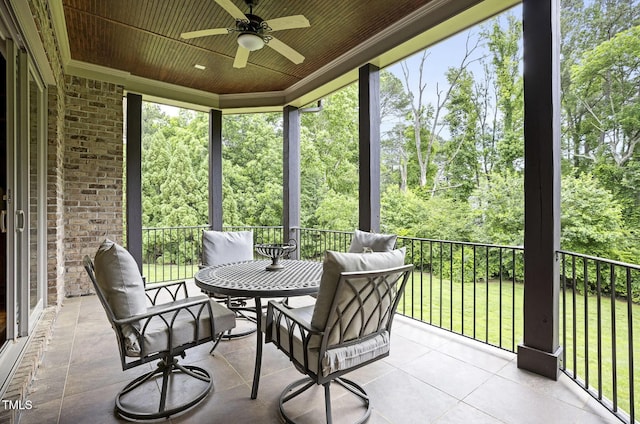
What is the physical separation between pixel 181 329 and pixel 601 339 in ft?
9.88

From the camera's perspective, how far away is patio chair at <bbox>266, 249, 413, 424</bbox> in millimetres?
1499

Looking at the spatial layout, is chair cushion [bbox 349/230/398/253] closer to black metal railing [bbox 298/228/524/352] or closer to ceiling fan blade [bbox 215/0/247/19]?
ceiling fan blade [bbox 215/0/247/19]

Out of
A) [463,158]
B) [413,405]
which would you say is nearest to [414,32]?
[413,405]

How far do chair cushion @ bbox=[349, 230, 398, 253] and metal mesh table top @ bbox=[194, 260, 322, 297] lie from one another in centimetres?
40

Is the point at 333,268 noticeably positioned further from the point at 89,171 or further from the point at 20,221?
the point at 89,171

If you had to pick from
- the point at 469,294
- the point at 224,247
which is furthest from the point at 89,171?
the point at 469,294

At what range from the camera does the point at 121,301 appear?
5.45ft

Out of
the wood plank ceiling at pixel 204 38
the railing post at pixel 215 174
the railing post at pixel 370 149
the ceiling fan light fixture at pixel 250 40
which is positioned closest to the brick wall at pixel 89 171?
the wood plank ceiling at pixel 204 38

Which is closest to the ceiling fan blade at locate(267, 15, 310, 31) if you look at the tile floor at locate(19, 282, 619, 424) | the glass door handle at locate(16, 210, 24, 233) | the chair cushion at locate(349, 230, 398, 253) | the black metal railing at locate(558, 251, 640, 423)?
the chair cushion at locate(349, 230, 398, 253)

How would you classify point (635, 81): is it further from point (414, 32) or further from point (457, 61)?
point (414, 32)

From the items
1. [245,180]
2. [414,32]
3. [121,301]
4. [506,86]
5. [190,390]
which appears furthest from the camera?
[245,180]

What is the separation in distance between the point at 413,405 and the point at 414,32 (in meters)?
3.24

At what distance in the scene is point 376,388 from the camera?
2.07 m

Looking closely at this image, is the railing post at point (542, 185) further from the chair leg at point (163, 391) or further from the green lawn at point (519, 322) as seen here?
the chair leg at point (163, 391)
